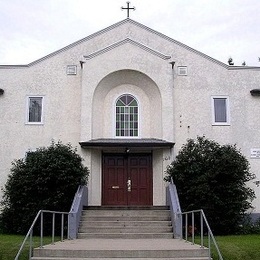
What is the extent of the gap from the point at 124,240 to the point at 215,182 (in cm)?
484

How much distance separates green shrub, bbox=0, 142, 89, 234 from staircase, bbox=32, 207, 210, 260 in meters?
1.23

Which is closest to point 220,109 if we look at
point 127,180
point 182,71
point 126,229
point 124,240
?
point 182,71

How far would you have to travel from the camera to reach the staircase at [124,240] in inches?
420

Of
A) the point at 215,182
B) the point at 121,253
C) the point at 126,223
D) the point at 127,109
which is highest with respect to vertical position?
the point at 127,109

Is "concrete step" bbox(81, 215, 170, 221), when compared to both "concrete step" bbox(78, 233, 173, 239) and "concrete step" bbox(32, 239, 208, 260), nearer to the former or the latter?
"concrete step" bbox(78, 233, 173, 239)

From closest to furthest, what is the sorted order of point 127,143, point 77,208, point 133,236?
point 133,236, point 77,208, point 127,143

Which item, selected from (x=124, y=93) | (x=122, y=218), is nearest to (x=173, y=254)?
(x=122, y=218)

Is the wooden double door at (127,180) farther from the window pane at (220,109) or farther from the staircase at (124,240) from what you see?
the window pane at (220,109)

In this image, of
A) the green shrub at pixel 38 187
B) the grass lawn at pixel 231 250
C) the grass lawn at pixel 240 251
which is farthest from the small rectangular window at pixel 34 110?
the grass lawn at pixel 240 251

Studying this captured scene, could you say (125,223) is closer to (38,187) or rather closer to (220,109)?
(38,187)

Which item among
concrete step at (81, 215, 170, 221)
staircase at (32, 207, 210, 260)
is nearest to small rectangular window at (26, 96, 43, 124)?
staircase at (32, 207, 210, 260)

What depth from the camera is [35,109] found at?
19.7 meters

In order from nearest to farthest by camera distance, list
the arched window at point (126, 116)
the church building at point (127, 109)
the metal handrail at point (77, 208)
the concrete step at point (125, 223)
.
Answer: the metal handrail at point (77, 208)
the concrete step at point (125, 223)
the church building at point (127, 109)
the arched window at point (126, 116)

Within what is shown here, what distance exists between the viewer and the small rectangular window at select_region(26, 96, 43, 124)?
19.6 meters
